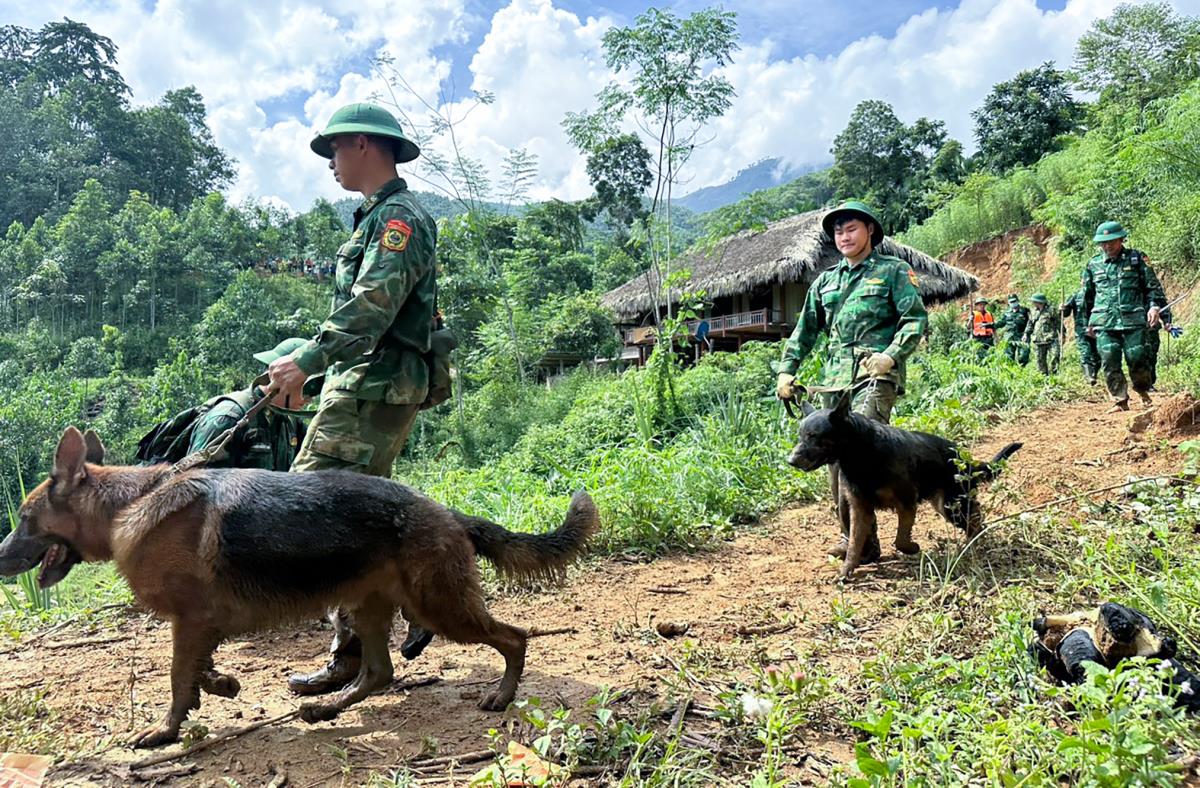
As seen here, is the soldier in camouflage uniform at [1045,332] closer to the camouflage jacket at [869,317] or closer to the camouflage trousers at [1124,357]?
the camouflage trousers at [1124,357]

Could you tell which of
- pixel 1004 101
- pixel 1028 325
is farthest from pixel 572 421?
pixel 1004 101

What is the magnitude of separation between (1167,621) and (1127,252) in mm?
7164

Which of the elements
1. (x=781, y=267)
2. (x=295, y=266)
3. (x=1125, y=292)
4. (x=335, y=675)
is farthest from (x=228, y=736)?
(x=295, y=266)

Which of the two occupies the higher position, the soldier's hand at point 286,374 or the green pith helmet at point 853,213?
the green pith helmet at point 853,213

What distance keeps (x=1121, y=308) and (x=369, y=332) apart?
824cm

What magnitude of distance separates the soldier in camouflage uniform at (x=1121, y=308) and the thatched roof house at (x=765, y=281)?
408 inches

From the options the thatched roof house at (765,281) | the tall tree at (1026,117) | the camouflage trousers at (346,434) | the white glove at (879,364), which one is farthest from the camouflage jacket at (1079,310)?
the tall tree at (1026,117)

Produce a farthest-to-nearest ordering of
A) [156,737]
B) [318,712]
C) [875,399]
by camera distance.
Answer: [875,399] < [318,712] < [156,737]

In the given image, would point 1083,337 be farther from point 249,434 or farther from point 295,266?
point 295,266

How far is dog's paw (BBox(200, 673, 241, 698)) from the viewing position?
8.55ft

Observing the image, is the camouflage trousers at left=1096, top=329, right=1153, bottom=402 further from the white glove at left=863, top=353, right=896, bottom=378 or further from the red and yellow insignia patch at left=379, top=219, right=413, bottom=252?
the red and yellow insignia patch at left=379, top=219, right=413, bottom=252

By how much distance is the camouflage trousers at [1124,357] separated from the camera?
298 inches

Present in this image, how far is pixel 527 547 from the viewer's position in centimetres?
283

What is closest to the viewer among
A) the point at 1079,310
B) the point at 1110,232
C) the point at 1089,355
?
the point at 1110,232
